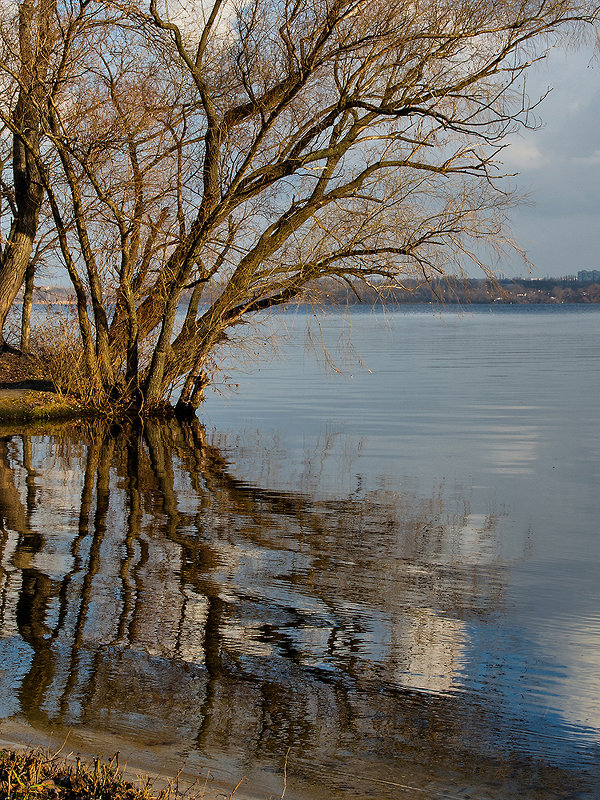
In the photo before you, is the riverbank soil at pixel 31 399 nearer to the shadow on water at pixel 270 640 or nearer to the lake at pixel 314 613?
the lake at pixel 314 613

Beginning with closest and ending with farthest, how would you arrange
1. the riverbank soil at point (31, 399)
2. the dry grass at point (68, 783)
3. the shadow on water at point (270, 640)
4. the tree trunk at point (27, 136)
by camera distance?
1. the dry grass at point (68, 783)
2. the shadow on water at point (270, 640)
3. the tree trunk at point (27, 136)
4. the riverbank soil at point (31, 399)

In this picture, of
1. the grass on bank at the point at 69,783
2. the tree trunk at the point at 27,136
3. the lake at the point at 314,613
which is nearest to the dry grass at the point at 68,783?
the grass on bank at the point at 69,783

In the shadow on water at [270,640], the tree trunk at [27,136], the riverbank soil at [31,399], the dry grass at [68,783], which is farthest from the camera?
the riverbank soil at [31,399]

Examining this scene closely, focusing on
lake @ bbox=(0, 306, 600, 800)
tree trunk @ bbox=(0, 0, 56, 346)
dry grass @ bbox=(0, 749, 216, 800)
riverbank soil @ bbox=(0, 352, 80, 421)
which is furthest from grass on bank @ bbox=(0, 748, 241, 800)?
riverbank soil @ bbox=(0, 352, 80, 421)

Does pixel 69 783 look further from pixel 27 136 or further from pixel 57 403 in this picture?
pixel 27 136

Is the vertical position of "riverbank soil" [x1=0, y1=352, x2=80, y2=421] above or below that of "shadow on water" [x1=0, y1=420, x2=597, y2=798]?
above

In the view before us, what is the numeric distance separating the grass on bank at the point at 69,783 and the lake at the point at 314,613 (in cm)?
38

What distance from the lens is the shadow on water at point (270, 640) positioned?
4641 mm

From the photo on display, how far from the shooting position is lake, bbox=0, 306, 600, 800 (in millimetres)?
4695

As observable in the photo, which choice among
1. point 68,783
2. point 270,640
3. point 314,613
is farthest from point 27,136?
point 68,783

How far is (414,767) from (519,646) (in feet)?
6.20

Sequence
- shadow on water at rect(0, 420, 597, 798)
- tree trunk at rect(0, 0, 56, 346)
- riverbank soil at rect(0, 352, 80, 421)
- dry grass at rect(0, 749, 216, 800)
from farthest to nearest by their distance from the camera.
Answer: riverbank soil at rect(0, 352, 80, 421)
tree trunk at rect(0, 0, 56, 346)
shadow on water at rect(0, 420, 597, 798)
dry grass at rect(0, 749, 216, 800)

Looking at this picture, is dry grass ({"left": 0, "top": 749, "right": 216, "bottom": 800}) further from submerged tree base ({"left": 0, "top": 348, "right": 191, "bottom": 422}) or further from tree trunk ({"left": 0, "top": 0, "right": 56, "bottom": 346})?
submerged tree base ({"left": 0, "top": 348, "right": 191, "bottom": 422})

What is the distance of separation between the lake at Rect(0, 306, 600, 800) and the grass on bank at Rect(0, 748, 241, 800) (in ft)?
1.24
